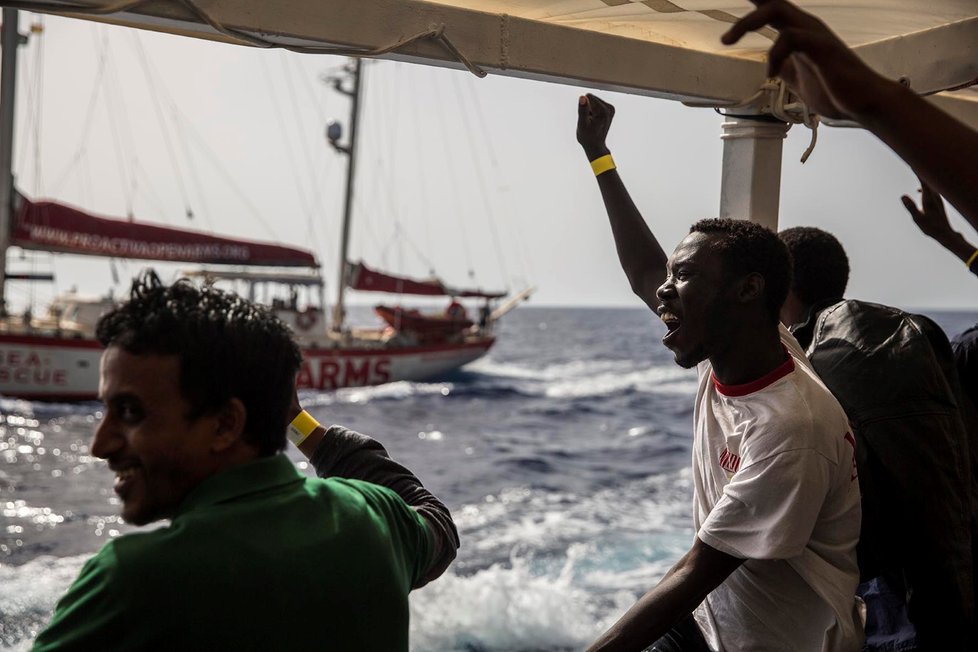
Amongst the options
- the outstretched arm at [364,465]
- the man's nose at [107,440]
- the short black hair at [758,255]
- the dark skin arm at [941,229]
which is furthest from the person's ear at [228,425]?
the dark skin arm at [941,229]

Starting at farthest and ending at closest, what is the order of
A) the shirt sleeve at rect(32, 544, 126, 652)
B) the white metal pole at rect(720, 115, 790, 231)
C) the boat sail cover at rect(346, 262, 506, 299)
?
the boat sail cover at rect(346, 262, 506, 299)
the white metal pole at rect(720, 115, 790, 231)
the shirt sleeve at rect(32, 544, 126, 652)

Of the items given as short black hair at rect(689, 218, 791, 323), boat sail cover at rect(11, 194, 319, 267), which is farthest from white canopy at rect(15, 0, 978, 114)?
boat sail cover at rect(11, 194, 319, 267)

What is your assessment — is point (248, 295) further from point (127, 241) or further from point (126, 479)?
point (126, 479)

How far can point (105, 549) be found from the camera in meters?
1.21

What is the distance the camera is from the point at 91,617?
1182 mm

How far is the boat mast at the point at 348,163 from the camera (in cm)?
3141

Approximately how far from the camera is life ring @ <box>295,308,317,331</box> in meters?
27.9

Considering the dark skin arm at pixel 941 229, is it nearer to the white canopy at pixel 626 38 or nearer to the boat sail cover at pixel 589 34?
the boat sail cover at pixel 589 34

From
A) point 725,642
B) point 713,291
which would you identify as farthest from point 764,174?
point 725,642

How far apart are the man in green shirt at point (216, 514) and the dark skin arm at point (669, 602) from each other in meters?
0.67

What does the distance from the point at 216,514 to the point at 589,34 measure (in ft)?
6.21

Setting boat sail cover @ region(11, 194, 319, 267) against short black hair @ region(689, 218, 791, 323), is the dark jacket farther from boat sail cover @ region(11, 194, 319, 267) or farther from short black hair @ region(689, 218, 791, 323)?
boat sail cover @ region(11, 194, 319, 267)

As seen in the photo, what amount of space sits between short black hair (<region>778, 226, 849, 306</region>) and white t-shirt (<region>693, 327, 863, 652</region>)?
403 mm

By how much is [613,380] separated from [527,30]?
110 ft
